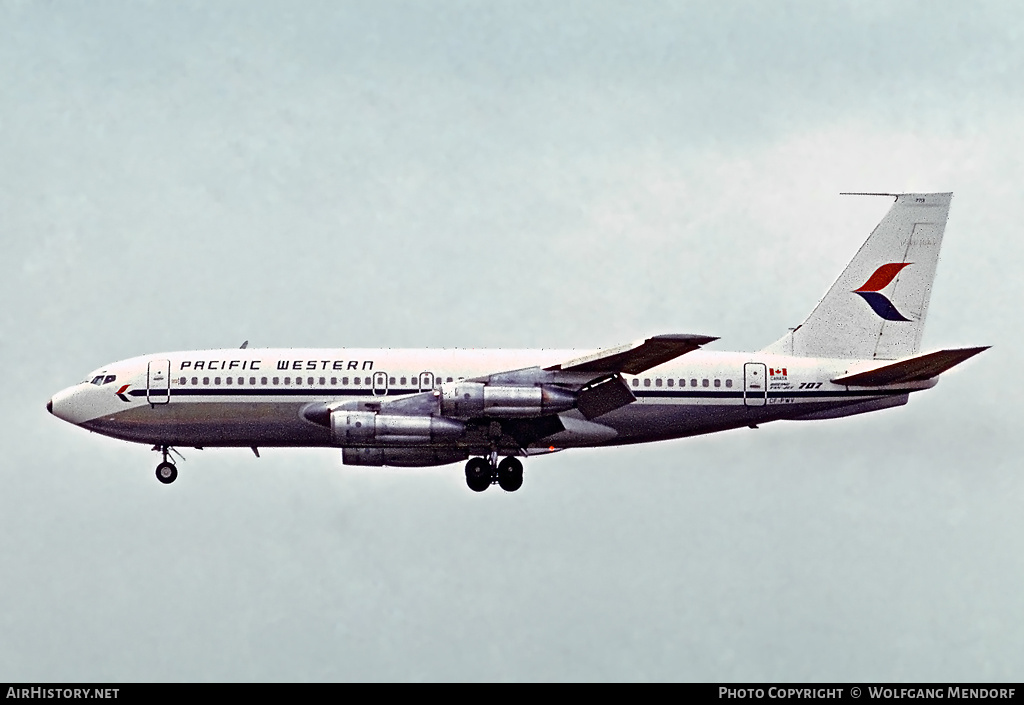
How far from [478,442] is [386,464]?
4919mm

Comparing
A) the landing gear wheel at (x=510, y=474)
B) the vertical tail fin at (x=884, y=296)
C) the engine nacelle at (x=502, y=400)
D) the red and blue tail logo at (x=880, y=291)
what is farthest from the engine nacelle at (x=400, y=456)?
the red and blue tail logo at (x=880, y=291)

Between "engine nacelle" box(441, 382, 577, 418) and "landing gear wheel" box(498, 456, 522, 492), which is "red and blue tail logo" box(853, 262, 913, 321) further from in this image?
"landing gear wheel" box(498, 456, 522, 492)

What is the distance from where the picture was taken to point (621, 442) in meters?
76.1

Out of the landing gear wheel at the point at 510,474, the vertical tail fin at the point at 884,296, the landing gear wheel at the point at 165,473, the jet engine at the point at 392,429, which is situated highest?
the vertical tail fin at the point at 884,296

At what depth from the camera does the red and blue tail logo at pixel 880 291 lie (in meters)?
77.1

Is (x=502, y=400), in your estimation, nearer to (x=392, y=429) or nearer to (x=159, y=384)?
(x=392, y=429)

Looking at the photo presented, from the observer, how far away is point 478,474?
74750 millimetres

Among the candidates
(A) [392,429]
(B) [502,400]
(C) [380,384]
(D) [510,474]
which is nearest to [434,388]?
(C) [380,384]

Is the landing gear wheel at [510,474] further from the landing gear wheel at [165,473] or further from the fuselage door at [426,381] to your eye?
the landing gear wheel at [165,473]

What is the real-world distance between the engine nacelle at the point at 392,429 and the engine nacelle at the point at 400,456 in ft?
12.4

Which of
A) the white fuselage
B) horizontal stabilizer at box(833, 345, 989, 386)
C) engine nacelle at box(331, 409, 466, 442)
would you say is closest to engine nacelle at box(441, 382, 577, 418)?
engine nacelle at box(331, 409, 466, 442)
